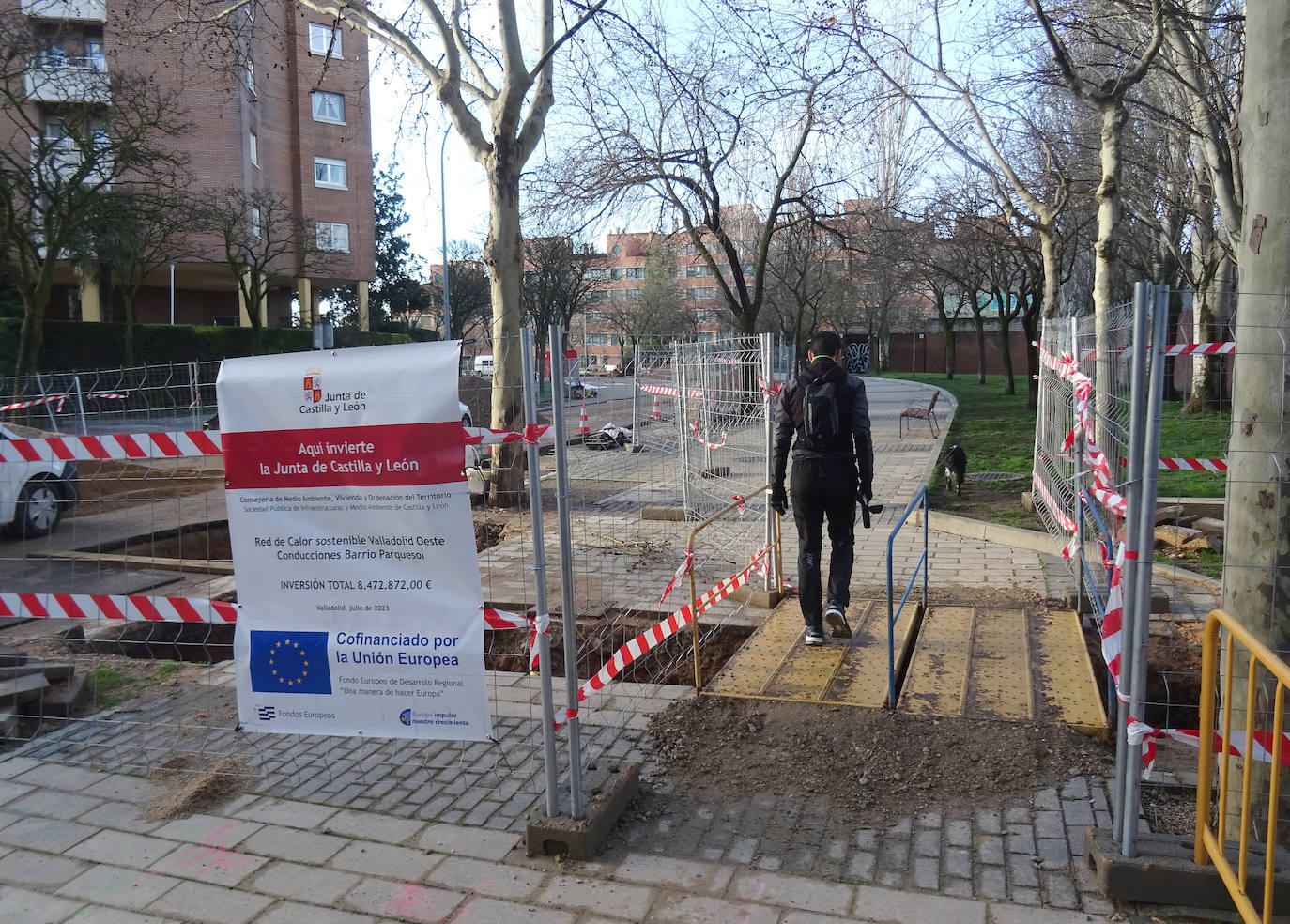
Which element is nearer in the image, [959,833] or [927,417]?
[959,833]

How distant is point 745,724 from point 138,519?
803 centimetres

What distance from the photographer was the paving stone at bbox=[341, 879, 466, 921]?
334cm

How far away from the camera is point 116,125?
2098cm

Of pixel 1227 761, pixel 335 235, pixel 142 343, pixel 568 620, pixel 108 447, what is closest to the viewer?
pixel 1227 761

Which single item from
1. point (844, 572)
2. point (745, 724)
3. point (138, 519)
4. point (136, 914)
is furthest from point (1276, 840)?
point (138, 519)

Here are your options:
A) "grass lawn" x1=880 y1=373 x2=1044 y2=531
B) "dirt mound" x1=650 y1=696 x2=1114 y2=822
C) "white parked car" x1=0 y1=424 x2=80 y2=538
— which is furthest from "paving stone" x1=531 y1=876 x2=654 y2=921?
"grass lawn" x1=880 y1=373 x2=1044 y2=531

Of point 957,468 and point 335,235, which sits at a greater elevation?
point 335,235

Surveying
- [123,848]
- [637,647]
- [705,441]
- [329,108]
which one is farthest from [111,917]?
[329,108]

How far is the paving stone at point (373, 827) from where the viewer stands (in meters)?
3.88

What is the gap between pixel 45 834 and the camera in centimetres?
399

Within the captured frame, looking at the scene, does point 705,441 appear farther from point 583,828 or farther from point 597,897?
point 597,897

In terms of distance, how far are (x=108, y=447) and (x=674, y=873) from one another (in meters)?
3.38

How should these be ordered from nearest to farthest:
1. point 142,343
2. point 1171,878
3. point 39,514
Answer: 1. point 1171,878
2. point 39,514
3. point 142,343

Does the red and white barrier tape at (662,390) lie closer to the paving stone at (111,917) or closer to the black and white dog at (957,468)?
the black and white dog at (957,468)
